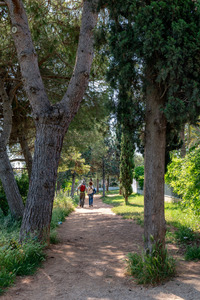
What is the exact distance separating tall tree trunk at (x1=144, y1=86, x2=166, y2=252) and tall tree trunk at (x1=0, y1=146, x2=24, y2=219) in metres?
4.69

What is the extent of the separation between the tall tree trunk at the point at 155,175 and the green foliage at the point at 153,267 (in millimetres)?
150

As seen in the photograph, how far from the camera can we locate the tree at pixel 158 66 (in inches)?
137

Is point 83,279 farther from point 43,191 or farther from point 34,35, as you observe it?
point 34,35

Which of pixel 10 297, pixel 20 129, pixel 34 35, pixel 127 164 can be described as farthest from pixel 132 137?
pixel 127 164

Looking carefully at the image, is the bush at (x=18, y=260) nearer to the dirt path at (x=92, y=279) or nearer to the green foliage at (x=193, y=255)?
the dirt path at (x=92, y=279)

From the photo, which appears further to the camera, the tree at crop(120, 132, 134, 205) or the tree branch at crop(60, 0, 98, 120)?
the tree at crop(120, 132, 134, 205)

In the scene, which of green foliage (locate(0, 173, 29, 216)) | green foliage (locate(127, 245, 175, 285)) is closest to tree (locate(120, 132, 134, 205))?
green foliage (locate(0, 173, 29, 216))

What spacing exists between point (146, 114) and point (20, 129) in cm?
692

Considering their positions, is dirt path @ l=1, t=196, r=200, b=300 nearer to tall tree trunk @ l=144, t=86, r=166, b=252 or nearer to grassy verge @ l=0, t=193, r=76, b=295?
grassy verge @ l=0, t=193, r=76, b=295

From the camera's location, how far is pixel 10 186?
23.6 ft

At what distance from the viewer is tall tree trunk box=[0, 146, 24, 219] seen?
717 cm

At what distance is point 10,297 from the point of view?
10.2ft

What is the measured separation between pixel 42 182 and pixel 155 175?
7.99 ft

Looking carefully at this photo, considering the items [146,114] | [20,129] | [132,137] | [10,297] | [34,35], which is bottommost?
[10,297]
